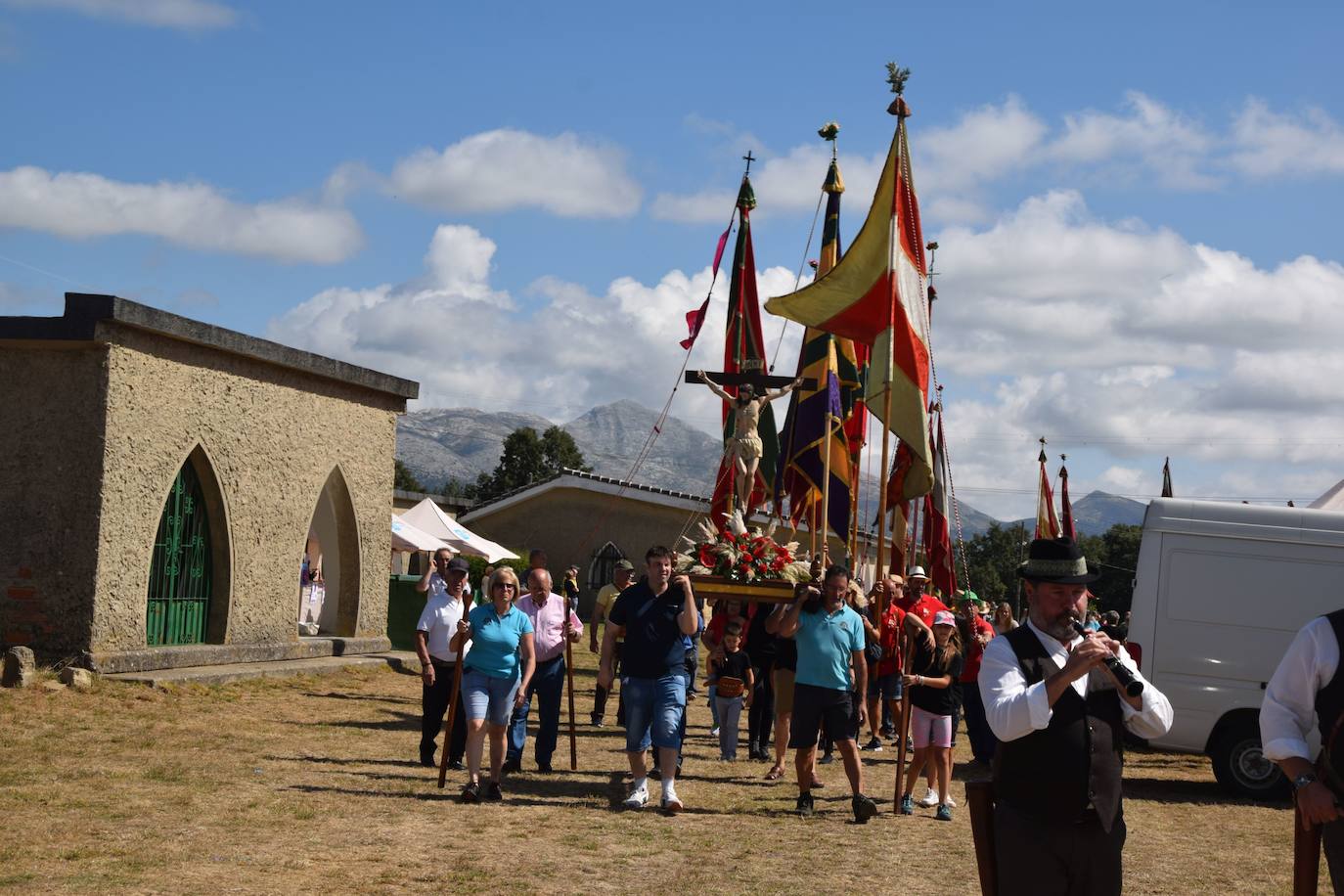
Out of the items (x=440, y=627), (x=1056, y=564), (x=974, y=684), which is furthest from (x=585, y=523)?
(x=1056, y=564)

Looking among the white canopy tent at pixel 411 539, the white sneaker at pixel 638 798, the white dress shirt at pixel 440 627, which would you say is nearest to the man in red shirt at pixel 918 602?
the white sneaker at pixel 638 798

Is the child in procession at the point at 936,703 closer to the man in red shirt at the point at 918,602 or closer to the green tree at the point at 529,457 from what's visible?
the man in red shirt at the point at 918,602

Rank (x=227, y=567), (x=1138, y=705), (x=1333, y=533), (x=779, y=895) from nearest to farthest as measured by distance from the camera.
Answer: (x=1138, y=705) < (x=779, y=895) < (x=1333, y=533) < (x=227, y=567)

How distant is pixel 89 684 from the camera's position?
590 inches

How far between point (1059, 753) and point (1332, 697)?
93 cm

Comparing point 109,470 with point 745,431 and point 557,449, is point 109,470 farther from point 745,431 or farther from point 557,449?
point 557,449

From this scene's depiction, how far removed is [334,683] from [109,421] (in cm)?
509

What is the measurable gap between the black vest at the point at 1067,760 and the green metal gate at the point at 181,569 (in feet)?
45.0

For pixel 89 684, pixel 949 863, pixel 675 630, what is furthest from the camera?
pixel 89 684

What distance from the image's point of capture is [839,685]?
36.6 feet

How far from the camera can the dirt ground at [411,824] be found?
8.30 m

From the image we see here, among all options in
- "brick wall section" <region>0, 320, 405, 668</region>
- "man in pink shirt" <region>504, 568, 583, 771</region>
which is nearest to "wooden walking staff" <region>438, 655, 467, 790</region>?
"man in pink shirt" <region>504, 568, 583, 771</region>

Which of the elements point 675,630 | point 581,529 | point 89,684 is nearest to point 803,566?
point 675,630

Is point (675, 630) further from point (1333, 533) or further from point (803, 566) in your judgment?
point (1333, 533)
